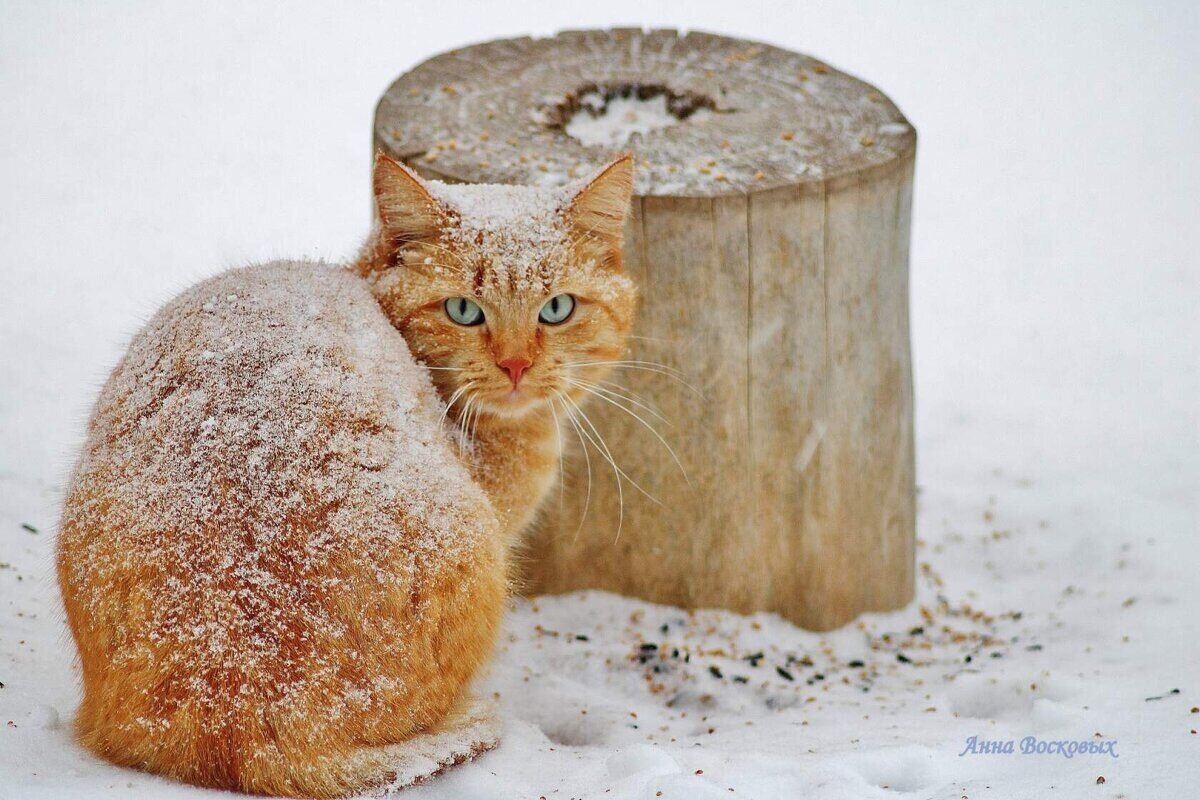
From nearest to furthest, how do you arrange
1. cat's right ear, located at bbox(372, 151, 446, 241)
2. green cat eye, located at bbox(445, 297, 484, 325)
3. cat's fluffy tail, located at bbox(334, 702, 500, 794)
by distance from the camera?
cat's fluffy tail, located at bbox(334, 702, 500, 794), cat's right ear, located at bbox(372, 151, 446, 241), green cat eye, located at bbox(445, 297, 484, 325)

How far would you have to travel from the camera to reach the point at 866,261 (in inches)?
135

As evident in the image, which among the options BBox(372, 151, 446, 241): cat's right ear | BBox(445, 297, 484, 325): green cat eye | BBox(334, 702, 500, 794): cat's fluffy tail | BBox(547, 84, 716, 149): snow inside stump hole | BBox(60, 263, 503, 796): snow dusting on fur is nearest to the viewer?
BBox(60, 263, 503, 796): snow dusting on fur

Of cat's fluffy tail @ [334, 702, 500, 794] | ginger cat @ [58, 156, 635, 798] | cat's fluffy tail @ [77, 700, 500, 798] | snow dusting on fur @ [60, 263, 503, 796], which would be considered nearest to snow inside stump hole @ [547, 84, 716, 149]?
ginger cat @ [58, 156, 635, 798]

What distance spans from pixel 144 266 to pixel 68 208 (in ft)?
2.66

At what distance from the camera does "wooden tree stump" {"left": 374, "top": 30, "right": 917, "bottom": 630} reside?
10.8 ft


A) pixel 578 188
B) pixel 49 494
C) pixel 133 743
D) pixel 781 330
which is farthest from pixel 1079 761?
pixel 49 494

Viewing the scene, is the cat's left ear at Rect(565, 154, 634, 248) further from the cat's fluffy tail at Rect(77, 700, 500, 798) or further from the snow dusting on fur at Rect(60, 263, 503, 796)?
the cat's fluffy tail at Rect(77, 700, 500, 798)

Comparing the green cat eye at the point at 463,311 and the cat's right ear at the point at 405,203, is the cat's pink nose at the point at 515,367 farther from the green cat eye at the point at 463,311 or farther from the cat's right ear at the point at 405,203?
the cat's right ear at the point at 405,203

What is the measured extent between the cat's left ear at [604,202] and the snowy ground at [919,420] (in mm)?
919

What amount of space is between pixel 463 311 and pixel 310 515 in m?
0.65

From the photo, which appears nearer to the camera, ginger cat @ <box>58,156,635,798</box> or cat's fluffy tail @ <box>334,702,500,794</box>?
ginger cat @ <box>58,156,635,798</box>

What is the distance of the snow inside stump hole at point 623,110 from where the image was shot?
12.3ft

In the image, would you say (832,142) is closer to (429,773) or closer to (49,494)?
(429,773)

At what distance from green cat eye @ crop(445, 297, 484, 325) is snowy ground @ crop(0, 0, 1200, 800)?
2.33 feet
